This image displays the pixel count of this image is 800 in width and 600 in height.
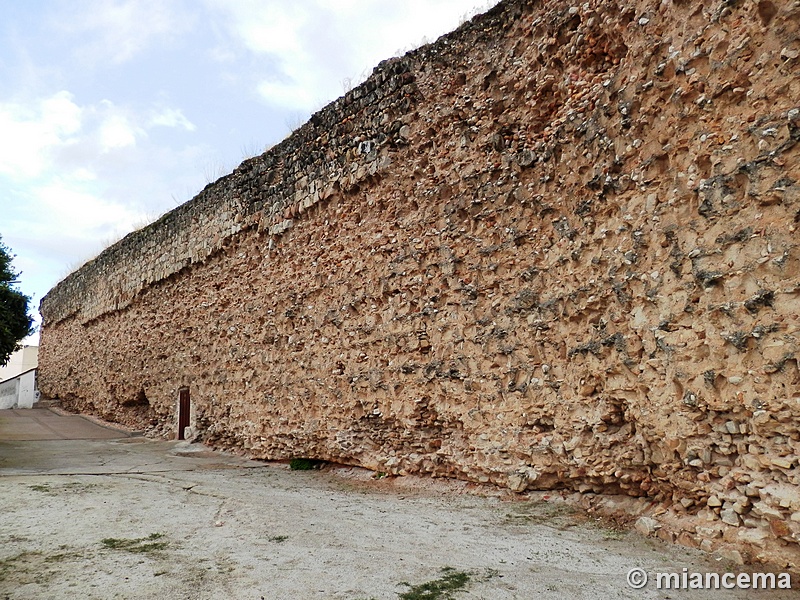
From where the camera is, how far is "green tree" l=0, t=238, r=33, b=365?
1118 cm

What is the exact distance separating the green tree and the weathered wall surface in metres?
5.10

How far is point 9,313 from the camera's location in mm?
11844

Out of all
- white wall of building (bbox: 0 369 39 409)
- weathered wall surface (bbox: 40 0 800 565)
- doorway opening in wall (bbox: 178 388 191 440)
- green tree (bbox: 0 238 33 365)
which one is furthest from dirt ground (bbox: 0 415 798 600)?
white wall of building (bbox: 0 369 39 409)

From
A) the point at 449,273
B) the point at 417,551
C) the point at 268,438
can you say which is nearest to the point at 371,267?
the point at 449,273

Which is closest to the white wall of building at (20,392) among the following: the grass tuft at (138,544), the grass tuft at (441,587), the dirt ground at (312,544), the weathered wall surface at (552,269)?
the weathered wall surface at (552,269)

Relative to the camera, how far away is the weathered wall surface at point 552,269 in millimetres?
3408

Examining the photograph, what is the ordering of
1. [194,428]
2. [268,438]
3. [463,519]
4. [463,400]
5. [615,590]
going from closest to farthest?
[615,590] → [463,519] → [463,400] → [268,438] → [194,428]

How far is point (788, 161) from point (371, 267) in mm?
4061

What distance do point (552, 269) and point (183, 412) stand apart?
25.4 ft

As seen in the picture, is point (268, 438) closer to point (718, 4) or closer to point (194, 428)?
point (194, 428)

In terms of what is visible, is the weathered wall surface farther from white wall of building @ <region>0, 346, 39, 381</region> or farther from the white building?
white wall of building @ <region>0, 346, 39, 381</region>

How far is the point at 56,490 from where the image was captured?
5629 millimetres

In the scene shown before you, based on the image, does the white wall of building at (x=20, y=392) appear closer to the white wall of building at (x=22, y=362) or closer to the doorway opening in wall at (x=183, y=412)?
the doorway opening in wall at (x=183, y=412)

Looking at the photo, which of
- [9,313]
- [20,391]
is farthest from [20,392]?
[9,313]
